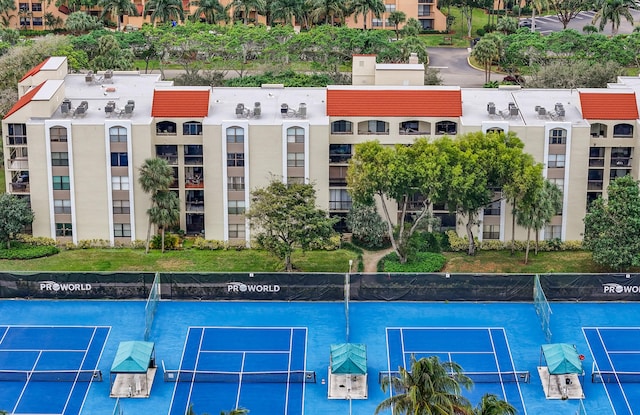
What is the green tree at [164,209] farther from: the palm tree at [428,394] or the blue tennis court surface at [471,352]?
the palm tree at [428,394]

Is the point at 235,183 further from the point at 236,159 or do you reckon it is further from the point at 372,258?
the point at 372,258

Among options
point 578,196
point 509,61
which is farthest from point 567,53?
point 578,196

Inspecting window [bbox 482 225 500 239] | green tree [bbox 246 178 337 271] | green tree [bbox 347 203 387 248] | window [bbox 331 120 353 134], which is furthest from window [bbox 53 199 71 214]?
window [bbox 482 225 500 239]

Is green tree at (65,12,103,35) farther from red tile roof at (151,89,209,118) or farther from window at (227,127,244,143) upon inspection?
window at (227,127,244,143)

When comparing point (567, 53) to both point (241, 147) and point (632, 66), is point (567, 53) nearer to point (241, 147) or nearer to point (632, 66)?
point (632, 66)

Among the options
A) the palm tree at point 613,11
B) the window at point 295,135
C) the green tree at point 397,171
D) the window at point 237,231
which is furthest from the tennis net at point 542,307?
the palm tree at point 613,11

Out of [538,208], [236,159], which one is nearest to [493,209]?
[538,208]
